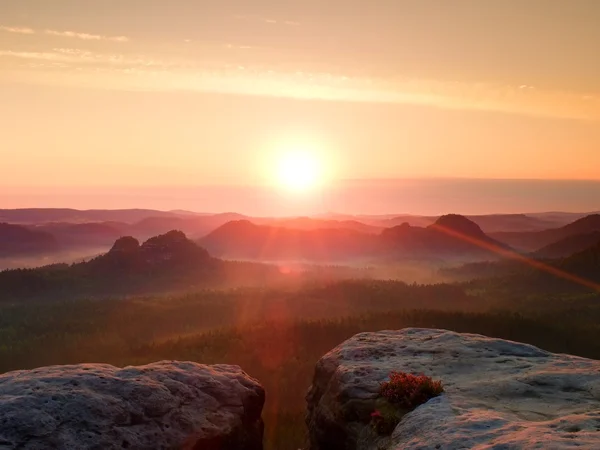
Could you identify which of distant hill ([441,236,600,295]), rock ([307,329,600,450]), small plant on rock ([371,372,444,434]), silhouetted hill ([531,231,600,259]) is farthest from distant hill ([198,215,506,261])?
small plant on rock ([371,372,444,434])

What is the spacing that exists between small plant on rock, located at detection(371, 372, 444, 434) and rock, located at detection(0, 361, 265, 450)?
16.9ft

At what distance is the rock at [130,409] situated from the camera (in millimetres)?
12812

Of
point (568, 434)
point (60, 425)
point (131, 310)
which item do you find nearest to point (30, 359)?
point (131, 310)

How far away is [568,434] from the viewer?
9922 mm

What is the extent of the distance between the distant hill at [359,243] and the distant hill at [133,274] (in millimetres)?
37844

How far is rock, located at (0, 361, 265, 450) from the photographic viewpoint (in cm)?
1281

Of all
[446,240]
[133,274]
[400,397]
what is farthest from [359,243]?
[400,397]

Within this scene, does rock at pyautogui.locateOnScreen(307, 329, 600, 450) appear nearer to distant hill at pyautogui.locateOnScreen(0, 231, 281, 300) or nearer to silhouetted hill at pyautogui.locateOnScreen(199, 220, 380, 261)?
distant hill at pyautogui.locateOnScreen(0, 231, 281, 300)

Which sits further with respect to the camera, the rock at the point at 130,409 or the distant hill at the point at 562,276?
the distant hill at the point at 562,276

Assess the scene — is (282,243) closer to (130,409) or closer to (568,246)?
(568,246)

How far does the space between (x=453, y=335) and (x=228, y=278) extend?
207ft

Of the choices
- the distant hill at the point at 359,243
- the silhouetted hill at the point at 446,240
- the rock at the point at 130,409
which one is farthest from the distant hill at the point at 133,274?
the rock at the point at 130,409

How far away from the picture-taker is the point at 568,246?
3986 inches

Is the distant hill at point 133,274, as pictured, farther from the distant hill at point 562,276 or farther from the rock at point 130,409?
the rock at point 130,409
